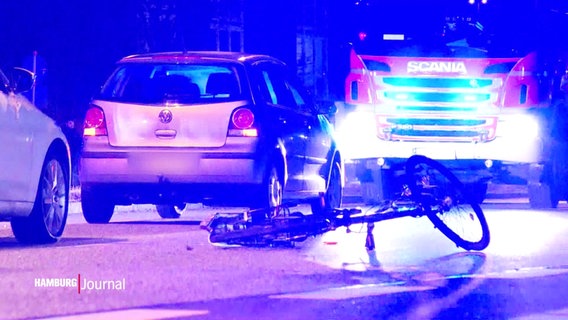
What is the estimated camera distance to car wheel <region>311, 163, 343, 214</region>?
615 inches

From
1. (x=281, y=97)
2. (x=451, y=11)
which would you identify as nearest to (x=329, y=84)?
(x=451, y=11)

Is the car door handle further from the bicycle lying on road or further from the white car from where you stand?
the bicycle lying on road

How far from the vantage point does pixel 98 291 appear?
8078 mm

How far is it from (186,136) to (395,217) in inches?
104

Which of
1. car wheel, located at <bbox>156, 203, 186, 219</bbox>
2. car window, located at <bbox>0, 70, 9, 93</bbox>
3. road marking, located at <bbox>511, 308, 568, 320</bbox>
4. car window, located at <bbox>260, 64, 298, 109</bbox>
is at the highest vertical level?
car window, located at <bbox>0, 70, 9, 93</bbox>

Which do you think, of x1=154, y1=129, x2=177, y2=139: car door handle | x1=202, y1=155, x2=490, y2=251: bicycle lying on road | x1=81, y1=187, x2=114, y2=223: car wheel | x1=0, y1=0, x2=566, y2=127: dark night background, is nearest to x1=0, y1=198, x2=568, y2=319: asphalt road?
x1=202, y1=155, x2=490, y2=251: bicycle lying on road

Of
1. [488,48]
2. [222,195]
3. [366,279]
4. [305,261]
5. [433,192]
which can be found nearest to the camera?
[366,279]

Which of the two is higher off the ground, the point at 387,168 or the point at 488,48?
the point at 488,48

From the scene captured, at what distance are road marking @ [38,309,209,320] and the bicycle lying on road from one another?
354cm

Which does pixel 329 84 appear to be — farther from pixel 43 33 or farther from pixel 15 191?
pixel 43 33

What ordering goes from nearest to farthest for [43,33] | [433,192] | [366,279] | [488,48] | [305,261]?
[366,279], [305,261], [433,192], [488,48], [43,33]

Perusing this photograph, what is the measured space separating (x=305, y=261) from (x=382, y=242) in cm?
210

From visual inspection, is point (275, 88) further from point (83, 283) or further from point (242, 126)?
point (83, 283)

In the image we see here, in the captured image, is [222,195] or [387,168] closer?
[222,195]
